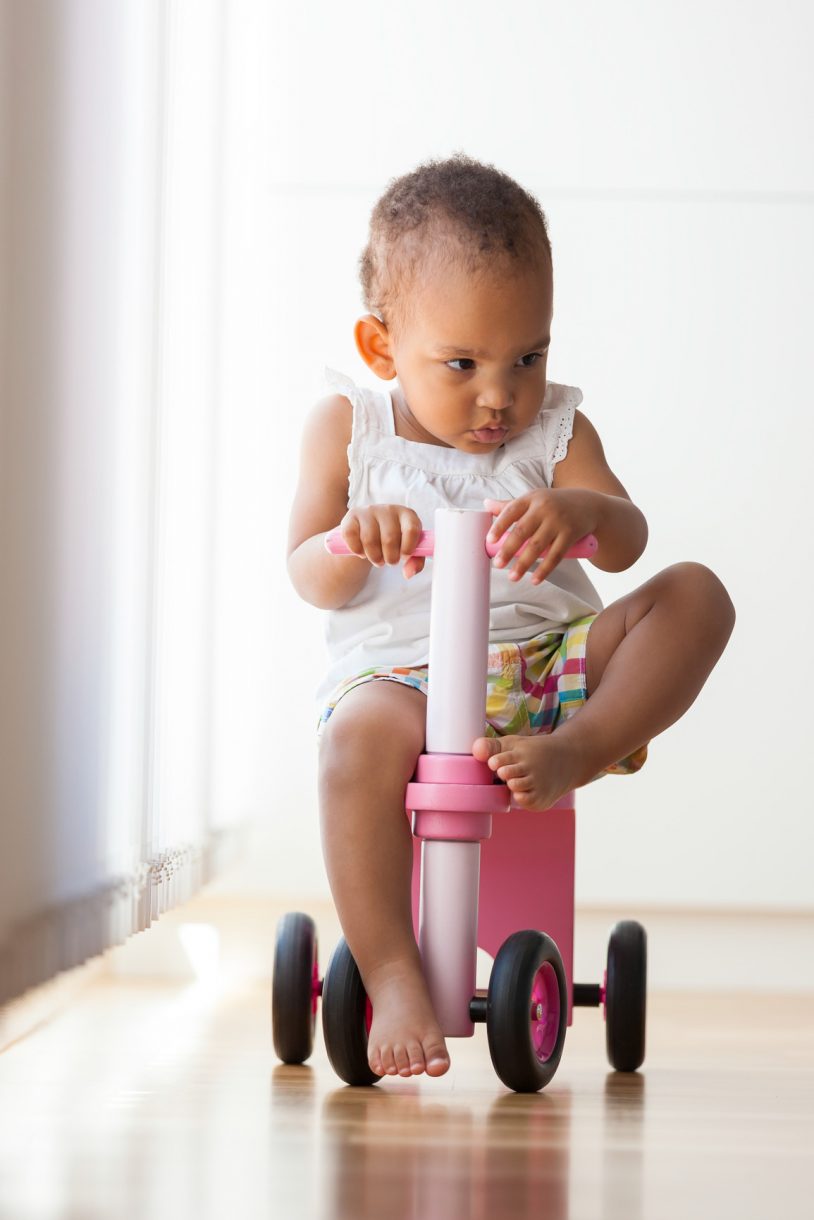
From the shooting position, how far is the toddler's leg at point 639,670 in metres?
1.00

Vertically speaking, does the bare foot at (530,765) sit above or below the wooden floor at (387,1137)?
above

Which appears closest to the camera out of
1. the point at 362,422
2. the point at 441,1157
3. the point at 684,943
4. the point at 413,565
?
the point at 441,1157

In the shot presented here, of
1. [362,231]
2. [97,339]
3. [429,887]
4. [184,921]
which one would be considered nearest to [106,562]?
[97,339]

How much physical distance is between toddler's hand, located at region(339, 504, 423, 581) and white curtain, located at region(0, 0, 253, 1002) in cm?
20

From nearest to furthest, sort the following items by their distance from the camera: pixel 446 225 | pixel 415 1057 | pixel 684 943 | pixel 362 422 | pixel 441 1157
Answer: pixel 441 1157
pixel 415 1057
pixel 446 225
pixel 362 422
pixel 684 943

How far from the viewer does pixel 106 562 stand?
1225 millimetres

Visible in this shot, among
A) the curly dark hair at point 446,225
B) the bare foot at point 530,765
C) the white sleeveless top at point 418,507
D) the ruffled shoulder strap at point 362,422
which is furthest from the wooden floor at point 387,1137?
the curly dark hair at point 446,225

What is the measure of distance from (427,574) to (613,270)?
1.01 meters

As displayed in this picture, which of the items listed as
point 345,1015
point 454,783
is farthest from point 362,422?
point 345,1015

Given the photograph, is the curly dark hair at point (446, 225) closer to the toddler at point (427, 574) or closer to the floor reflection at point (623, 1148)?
the toddler at point (427, 574)

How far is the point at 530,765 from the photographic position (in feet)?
3.14

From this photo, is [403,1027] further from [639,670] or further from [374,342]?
[374,342]

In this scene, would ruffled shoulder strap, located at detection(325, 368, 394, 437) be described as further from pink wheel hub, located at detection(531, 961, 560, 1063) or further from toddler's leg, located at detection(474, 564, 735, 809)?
pink wheel hub, located at detection(531, 961, 560, 1063)

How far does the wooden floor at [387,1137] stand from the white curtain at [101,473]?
10 cm
